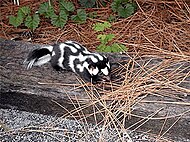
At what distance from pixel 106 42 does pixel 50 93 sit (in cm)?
88

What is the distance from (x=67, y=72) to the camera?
3445 millimetres

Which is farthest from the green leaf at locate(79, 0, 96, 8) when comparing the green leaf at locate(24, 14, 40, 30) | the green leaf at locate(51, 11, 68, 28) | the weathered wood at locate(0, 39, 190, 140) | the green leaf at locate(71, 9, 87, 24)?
the weathered wood at locate(0, 39, 190, 140)

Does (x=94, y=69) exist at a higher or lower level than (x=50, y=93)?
higher

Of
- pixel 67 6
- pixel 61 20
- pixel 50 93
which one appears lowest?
pixel 50 93

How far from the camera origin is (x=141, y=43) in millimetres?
4004

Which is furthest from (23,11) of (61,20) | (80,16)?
(80,16)

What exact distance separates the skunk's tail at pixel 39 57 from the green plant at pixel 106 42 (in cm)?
51

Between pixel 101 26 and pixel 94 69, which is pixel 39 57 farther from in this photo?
pixel 101 26

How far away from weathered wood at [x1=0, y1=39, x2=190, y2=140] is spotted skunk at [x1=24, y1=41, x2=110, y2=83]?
0.17 feet

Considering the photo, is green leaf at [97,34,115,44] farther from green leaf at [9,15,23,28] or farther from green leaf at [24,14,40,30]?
green leaf at [9,15,23,28]

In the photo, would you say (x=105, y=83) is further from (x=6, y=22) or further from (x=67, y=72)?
(x=6, y=22)

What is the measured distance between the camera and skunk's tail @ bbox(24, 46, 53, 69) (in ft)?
11.3

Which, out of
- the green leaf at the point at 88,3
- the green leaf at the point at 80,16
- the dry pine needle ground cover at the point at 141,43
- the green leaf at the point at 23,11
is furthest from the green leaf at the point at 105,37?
the green leaf at the point at 23,11

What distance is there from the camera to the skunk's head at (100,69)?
10.6 feet
